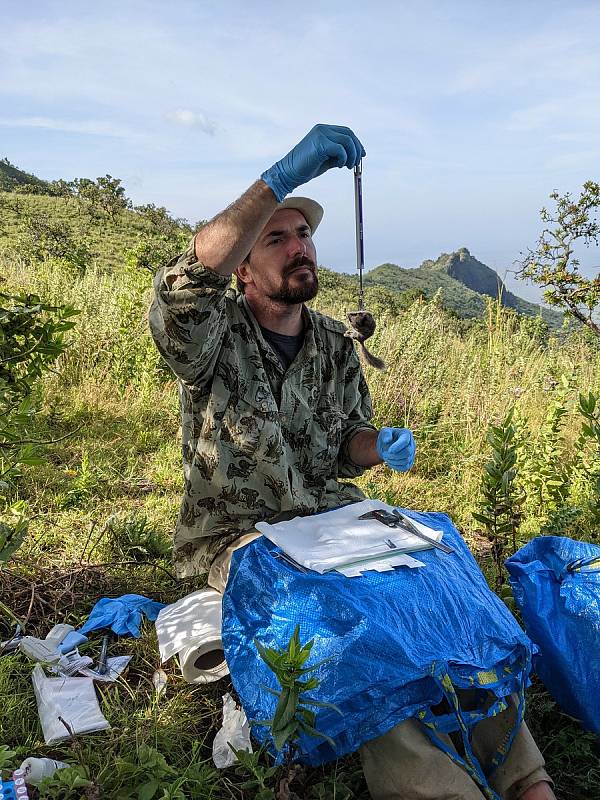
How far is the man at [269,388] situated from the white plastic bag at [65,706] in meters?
0.55

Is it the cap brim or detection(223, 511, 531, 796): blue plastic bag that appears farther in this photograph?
the cap brim

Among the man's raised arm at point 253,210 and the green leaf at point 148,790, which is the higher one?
the man's raised arm at point 253,210

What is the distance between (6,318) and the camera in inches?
65.7

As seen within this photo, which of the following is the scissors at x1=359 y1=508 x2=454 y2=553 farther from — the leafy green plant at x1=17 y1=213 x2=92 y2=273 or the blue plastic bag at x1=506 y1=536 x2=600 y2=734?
the leafy green plant at x1=17 y1=213 x2=92 y2=273

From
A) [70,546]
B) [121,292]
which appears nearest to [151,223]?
[121,292]

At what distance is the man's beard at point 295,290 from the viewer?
248 cm

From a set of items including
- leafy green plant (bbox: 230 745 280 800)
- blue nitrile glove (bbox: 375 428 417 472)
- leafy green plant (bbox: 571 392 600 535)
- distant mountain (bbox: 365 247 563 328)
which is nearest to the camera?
leafy green plant (bbox: 230 745 280 800)

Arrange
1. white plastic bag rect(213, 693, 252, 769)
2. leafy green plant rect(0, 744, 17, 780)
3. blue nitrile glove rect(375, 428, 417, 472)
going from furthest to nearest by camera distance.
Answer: blue nitrile glove rect(375, 428, 417, 472)
white plastic bag rect(213, 693, 252, 769)
leafy green plant rect(0, 744, 17, 780)

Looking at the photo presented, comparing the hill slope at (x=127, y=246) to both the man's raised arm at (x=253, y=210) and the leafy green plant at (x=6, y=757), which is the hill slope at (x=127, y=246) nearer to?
the man's raised arm at (x=253, y=210)

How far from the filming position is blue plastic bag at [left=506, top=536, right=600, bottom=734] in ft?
6.78

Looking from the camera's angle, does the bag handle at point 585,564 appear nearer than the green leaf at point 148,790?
No

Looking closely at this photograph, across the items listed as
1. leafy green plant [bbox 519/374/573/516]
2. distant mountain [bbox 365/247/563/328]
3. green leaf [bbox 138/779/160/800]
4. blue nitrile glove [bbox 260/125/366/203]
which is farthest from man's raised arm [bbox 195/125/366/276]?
distant mountain [bbox 365/247/563/328]

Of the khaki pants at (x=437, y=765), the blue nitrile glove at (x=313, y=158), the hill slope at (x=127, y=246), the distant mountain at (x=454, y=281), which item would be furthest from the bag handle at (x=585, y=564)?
the hill slope at (x=127, y=246)

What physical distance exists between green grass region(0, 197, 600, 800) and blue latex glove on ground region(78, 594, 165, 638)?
0.07m
